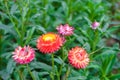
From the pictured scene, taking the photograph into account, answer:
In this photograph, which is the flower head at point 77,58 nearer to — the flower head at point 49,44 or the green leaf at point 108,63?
the flower head at point 49,44

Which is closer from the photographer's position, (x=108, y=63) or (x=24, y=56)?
(x=24, y=56)

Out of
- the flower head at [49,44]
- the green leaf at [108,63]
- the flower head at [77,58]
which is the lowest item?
the green leaf at [108,63]

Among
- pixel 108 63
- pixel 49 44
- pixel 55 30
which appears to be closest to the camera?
pixel 49 44

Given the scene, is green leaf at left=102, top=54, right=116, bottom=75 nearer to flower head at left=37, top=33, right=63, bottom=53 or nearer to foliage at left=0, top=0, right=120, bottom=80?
foliage at left=0, top=0, right=120, bottom=80

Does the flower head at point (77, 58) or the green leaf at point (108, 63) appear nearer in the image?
the flower head at point (77, 58)

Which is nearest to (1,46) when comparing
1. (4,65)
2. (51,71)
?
(4,65)

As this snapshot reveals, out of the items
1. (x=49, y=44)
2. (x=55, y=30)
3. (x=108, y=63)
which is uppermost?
(x=49, y=44)

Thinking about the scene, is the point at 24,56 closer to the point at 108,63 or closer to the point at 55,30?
the point at 108,63

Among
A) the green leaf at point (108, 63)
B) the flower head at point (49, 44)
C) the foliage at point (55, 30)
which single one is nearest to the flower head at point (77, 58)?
the flower head at point (49, 44)

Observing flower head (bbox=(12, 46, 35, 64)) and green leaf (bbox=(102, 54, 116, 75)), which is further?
green leaf (bbox=(102, 54, 116, 75))

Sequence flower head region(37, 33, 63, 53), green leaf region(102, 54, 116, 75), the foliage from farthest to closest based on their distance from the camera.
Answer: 1. green leaf region(102, 54, 116, 75)
2. the foliage
3. flower head region(37, 33, 63, 53)

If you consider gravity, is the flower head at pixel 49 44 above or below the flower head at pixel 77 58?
above

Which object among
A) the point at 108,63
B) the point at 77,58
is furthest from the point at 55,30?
the point at 77,58

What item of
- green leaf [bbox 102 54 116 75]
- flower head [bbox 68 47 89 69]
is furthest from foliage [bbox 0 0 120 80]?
flower head [bbox 68 47 89 69]
